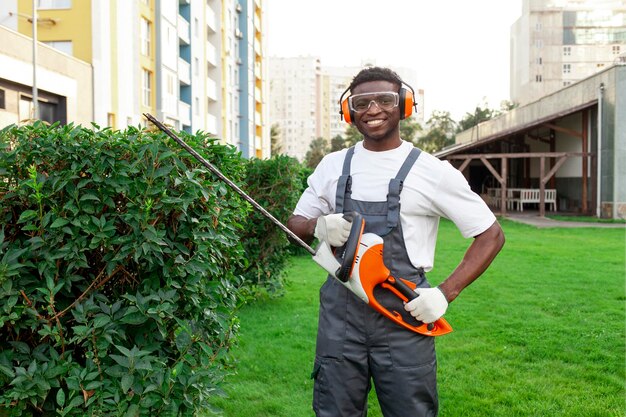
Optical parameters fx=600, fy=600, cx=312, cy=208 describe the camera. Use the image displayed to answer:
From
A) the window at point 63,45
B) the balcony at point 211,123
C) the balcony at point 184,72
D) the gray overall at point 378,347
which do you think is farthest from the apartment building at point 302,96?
the gray overall at point 378,347

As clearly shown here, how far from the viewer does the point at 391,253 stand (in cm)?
257

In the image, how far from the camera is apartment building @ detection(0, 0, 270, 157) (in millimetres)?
23266

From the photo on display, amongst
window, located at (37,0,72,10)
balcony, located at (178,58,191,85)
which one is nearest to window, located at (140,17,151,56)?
balcony, located at (178,58,191,85)

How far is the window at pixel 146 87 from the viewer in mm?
27906

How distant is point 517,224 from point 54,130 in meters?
19.0

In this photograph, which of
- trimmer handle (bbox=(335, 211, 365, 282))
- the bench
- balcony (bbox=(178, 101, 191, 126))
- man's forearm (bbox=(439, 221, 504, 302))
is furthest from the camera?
balcony (bbox=(178, 101, 191, 126))

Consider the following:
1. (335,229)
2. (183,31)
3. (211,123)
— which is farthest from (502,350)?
(211,123)

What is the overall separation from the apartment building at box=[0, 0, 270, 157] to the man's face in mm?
9724

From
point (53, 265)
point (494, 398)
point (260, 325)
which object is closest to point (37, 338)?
point (53, 265)

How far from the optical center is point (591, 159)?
2350cm

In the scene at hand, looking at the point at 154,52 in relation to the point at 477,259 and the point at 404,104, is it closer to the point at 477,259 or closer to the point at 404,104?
the point at 404,104

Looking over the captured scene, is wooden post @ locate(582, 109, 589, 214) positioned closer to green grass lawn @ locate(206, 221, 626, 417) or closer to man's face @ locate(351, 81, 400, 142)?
green grass lawn @ locate(206, 221, 626, 417)

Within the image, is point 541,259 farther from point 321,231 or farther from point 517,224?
point 321,231

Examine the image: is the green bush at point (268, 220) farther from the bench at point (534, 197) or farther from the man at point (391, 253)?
the bench at point (534, 197)
